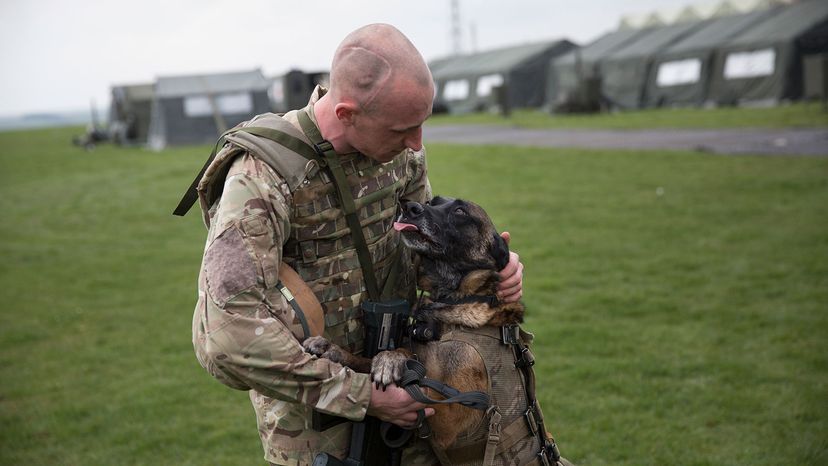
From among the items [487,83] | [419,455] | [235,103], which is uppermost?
[419,455]

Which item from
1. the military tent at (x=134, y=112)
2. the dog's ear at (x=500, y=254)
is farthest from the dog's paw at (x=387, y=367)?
the military tent at (x=134, y=112)

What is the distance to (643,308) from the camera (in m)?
8.09

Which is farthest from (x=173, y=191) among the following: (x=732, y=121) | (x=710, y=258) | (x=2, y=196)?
(x=732, y=121)

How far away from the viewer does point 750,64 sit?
2967cm

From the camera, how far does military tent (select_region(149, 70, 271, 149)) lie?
32594mm

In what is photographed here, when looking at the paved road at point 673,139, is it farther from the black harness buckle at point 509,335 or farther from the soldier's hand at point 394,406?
the soldier's hand at point 394,406

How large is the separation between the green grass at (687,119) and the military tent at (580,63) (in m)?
3.18

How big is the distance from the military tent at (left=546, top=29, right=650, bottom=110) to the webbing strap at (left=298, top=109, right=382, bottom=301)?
32970 millimetres

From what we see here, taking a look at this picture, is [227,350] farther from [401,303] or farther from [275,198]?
[401,303]

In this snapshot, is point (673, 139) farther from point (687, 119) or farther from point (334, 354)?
point (334, 354)

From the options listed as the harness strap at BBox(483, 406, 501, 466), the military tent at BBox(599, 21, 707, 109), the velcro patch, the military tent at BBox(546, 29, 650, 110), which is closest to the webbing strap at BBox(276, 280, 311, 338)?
the velcro patch

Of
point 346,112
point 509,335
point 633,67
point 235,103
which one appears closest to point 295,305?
point 346,112

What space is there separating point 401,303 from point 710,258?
7470 millimetres

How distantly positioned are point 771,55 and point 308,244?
3010 centimetres
